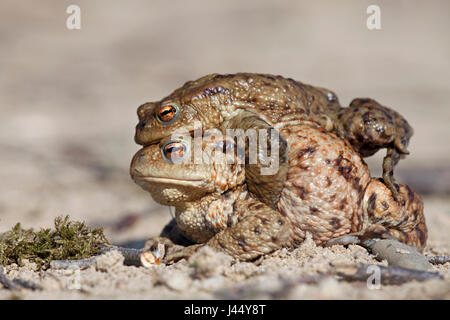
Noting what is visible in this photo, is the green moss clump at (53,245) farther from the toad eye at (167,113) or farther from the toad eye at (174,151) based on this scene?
the toad eye at (167,113)

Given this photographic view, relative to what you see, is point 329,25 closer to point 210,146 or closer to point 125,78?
point 125,78

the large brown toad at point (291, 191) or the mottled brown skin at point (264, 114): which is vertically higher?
the mottled brown skin at point (264, 114)

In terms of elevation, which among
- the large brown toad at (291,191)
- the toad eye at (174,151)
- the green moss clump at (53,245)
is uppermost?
the toad eye at (174,151)

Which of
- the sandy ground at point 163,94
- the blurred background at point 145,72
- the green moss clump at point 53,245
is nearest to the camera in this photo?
the sandy ground at point 163,94

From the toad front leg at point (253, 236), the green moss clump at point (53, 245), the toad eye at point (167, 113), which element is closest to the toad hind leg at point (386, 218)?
the toad front leg at point (253, 236)
